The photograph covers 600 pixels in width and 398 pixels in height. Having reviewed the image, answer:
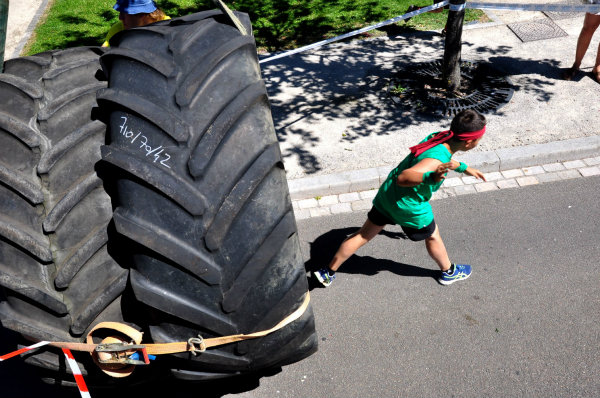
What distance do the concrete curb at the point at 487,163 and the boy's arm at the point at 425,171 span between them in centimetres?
191

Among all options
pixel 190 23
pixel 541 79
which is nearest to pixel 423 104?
pixel 541 79

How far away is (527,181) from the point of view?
5512 millimetres

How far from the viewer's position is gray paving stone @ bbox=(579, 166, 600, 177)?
5.52 meters

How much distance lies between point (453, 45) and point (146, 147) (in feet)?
18.4

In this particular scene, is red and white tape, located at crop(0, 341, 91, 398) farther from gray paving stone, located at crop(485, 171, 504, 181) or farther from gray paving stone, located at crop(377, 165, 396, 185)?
gray paving stone, located at crop(485, 171, 504, 181)

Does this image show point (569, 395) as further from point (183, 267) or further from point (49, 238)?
point (49, 238)

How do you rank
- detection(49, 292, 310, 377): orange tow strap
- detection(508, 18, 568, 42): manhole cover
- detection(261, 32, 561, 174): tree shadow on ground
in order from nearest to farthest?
1. detection(49, 292, 310, 377): orange tow strap
2. detection(261, 32, 561, 174): tree shadow on ground
3. detection(508, 18, 568, 42): manhole cover

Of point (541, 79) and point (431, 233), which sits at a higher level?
point (431, 233)

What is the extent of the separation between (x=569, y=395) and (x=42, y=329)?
345cm

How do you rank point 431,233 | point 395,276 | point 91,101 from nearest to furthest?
1. point 91,101
2. point 431,233
3. point 395,276

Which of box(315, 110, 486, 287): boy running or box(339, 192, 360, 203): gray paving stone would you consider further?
box(339, 192, 360, 203): gray paving stone

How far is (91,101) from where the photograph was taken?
252 centimetres

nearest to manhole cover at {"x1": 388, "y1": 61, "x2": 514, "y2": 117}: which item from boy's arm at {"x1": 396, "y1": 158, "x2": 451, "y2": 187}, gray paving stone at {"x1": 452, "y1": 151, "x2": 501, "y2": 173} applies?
gray paving stone at {"x1": 452, "y1": 151, "x2": 501, "y2": 173}

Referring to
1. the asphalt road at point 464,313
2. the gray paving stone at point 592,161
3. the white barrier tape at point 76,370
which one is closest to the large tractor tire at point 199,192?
the white barrier tape at point 76,370
